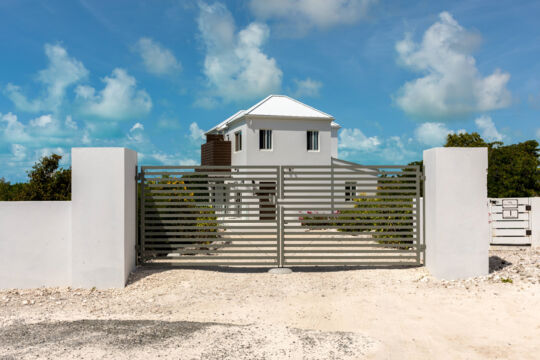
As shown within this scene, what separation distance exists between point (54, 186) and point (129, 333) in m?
13.4

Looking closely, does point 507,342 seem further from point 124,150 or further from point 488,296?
point 124,150

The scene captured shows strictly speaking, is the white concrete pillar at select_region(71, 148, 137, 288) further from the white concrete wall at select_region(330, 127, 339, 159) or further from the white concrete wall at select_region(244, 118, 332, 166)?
the white concrete wall at select_region(330, 127, 339, 159)

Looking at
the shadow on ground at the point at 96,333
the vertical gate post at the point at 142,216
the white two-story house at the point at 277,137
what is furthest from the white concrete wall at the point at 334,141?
the shadow on ground at the point at 96,333

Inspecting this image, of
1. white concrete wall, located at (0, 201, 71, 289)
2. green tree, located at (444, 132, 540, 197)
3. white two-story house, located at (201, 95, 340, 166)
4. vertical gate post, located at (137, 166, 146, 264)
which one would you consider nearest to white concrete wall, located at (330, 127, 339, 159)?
white two-story house, located at (201, 95, 340, 166)

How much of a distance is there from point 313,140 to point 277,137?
8.01 feet

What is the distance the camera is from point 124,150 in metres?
9.09

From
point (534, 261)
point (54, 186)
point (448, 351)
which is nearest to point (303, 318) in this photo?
point (448, 351)

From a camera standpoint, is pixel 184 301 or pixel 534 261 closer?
pixel 184 301

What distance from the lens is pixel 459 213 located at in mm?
9492

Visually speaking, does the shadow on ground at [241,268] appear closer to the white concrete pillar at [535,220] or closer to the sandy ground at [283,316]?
the sandy ground at [283,316]

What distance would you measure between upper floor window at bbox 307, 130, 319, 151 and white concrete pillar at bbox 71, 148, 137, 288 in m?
20.1

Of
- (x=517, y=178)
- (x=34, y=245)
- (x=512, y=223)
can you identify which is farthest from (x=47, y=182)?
(x=517, y=178)

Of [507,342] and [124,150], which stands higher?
[124,150]

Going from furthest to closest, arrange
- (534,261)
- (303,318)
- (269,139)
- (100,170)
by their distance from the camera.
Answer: (269,139) → (534,261) → (100,170) → (303,318)
